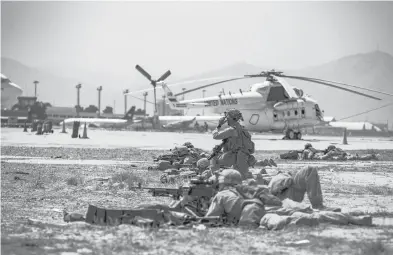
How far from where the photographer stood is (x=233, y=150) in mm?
15672

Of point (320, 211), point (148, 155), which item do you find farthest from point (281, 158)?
point (320, 211)

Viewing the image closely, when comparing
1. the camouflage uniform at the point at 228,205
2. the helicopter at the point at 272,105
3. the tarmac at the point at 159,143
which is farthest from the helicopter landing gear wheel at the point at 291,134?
the camouflage uniform at the point at 228,205

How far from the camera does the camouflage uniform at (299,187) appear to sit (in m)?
11.7

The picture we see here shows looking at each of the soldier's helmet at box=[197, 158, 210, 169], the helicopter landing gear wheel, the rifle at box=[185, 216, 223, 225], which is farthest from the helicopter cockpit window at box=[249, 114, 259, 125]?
the rifle at box=[185, 216, 223, 225]

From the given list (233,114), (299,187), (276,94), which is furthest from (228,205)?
(276,94)

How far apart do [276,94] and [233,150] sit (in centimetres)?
3674

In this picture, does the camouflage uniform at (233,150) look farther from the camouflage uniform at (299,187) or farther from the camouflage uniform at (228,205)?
the camouflage uniform at (228,205)

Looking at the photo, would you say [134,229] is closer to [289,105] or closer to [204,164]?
[204,164]

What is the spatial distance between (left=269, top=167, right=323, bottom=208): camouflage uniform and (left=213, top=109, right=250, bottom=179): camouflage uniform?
3.68 metres

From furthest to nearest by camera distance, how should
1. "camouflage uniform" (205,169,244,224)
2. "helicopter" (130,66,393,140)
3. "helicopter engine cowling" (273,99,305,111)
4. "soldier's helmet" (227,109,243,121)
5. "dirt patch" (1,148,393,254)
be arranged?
1. "helicopter engine cowling" (273,99,305,111)
2. "helicopter" (130,66,393,140)
3. "soldier's helmet" (227,109,243,121)
4. "camouflage uniform" (205,169,244,224)
5. "dirt patch" (1,148,393,254)

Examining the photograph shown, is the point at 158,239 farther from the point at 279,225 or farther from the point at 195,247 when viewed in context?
the point at 279,225

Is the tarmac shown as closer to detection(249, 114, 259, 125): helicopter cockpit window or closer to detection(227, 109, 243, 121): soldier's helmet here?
detection(249, 114, 259, 125): helicopter cockpit window

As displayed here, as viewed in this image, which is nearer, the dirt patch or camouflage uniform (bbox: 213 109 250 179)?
the dirt patch

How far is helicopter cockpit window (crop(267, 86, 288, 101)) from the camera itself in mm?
51781
